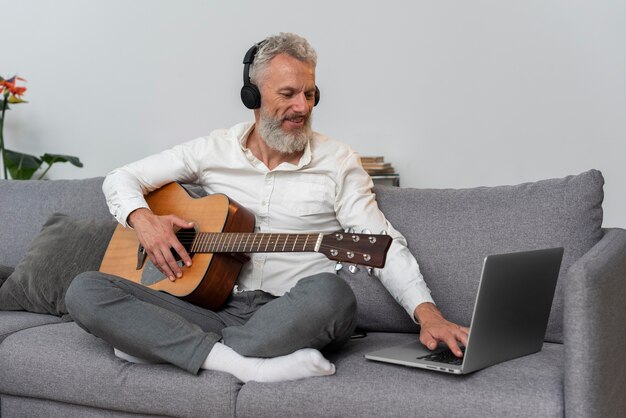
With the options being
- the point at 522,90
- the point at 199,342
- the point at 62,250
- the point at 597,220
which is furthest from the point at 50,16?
the point at 597,220

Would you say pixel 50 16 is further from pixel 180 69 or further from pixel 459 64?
pixel 459 64

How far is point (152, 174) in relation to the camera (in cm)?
231

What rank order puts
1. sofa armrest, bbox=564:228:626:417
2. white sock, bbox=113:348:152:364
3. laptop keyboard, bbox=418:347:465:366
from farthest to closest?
white sock, bbox=113:348:152:364, laptop keyboard, bbox=418:347:465:366, sofa armrest, bbox=564:228:626:417

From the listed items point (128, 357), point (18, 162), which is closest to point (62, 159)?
point (18, 162)

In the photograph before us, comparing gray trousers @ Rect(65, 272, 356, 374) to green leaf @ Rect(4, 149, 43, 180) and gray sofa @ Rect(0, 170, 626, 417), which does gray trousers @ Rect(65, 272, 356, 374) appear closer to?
gray sofa @ Rect(0, 170, 626, 417)

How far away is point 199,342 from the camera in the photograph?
1810mm

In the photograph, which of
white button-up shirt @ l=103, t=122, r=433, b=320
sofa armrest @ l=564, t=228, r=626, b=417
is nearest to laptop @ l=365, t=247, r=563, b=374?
sofa armrest @ l=564, t=228, r=626, b=417

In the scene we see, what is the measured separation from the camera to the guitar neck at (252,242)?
1800 mm

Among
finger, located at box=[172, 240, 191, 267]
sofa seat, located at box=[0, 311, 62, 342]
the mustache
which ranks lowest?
sofa seat, located at box=[0, 311, 62, 342]

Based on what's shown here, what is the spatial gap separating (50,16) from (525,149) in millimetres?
2429

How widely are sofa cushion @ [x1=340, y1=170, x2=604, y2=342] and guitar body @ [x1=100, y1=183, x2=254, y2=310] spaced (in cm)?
35

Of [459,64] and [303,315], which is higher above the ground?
[459,64]

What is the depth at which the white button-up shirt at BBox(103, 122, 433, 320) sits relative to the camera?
213 centimetres

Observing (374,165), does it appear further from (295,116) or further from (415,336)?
(415,336)
